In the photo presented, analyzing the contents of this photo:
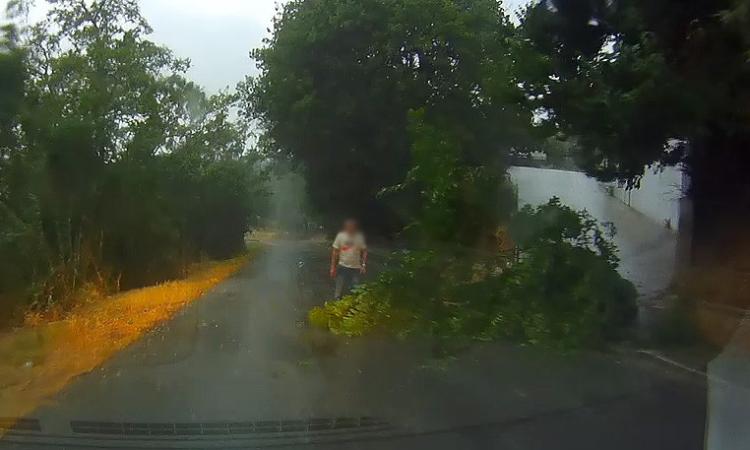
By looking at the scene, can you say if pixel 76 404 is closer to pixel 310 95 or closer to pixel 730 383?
pixel 730 383

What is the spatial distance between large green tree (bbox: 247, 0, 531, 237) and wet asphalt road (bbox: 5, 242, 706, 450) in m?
12.1

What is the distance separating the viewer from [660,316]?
1031cm

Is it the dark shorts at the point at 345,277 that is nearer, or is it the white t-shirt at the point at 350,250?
the dark shorts at the point at 345,277

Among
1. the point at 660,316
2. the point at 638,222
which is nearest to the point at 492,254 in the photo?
the point at 660,316

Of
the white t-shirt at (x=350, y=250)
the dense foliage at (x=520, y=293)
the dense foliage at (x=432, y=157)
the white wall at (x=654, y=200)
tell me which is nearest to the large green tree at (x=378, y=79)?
the dense foliage at (x=432, y=157)

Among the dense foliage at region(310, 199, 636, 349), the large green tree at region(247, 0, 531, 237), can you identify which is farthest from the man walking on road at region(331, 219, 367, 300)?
the large green tree at region(247, 0, 531, 237)

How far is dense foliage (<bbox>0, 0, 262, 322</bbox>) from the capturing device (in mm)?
14188

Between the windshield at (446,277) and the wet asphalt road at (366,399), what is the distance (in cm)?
4

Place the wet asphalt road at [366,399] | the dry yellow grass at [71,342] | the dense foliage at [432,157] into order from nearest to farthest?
the wet asphalt road at [366,399] → the dry yellow grass at [71,342] → the dense foliage at [432,157]

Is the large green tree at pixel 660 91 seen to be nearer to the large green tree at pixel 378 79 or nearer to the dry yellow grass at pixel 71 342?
the dry yellow grass at pixel 71 342

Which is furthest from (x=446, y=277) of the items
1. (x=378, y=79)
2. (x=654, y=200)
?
(x=378, y=79)

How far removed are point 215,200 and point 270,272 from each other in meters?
6.70

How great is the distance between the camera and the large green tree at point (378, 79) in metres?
23.4

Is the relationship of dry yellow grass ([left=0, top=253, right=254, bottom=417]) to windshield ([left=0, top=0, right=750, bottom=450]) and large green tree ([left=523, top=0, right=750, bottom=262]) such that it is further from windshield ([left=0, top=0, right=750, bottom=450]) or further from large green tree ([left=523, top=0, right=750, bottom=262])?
large green tree ([left=523, top=0, right=750, bottom=262])
